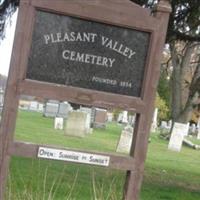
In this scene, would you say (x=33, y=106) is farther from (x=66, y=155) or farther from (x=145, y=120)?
(x=66, y=155)

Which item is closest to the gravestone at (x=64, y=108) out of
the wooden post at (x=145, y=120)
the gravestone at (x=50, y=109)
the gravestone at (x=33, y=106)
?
the gravestone at (x=50, y=109)

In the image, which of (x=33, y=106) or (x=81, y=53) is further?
(x=33, y=106)

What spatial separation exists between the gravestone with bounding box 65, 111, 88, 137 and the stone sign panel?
65.1 ft

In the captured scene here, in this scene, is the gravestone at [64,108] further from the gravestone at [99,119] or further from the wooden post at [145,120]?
the wooden post at [145,120]

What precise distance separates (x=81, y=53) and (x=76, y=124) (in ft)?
67.1

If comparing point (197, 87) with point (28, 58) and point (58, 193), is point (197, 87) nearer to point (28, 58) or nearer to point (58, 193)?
point (58, 193)

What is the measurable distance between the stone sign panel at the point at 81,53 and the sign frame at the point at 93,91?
51 mm

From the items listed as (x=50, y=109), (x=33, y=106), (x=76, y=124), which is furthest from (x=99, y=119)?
(x=33, y=106)

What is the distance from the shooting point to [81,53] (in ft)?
16.8

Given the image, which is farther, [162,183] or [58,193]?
[162,183]

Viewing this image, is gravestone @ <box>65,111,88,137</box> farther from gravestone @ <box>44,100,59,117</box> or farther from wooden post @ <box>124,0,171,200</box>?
wooden post @ <box>124,0,171,200</box>

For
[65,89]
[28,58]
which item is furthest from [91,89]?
[28,58]

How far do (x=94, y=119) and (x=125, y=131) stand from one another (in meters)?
16.2

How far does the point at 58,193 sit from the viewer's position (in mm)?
9445
